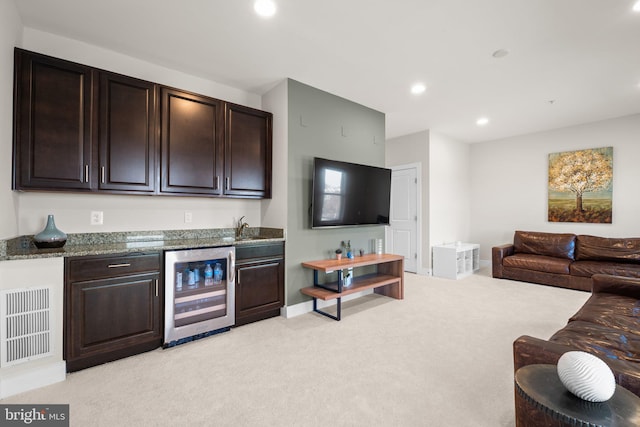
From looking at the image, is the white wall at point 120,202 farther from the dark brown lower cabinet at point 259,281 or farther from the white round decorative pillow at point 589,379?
the white round decorative pillow at point 589,379

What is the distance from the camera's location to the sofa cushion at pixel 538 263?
14.9ft

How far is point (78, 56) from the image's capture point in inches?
104

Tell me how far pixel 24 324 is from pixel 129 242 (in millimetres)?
989

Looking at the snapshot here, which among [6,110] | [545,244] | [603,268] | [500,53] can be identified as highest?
[500,53]

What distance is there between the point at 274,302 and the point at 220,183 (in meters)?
1.47

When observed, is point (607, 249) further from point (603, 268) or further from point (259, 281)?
point (259, 281)

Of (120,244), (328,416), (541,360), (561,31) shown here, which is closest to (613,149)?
(561,31)

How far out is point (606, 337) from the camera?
179cm

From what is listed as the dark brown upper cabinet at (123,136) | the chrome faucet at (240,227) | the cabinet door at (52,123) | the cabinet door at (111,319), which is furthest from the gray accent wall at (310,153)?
the cabinet door at (52,123)

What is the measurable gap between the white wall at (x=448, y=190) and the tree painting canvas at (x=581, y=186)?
58.2 inches

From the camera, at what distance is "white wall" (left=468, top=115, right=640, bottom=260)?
15.1 ft

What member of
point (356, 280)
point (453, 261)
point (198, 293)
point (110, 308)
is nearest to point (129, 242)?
point (110, 308)

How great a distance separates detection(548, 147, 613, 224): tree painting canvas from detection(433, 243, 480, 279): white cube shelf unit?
166 centimetres

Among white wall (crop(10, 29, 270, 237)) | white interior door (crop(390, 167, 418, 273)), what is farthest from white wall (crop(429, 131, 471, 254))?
white wall (crop(10, 29, 270, 237))
